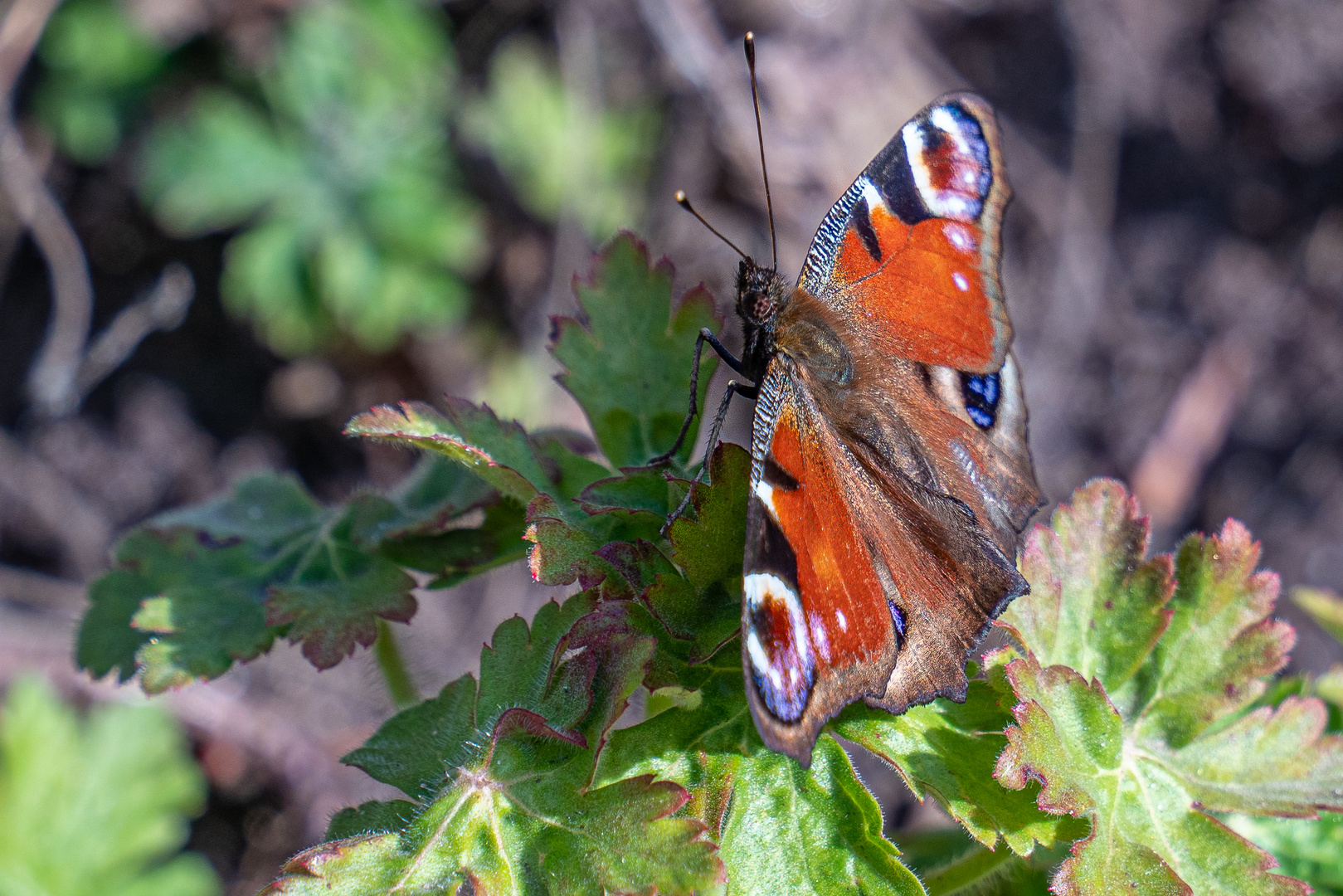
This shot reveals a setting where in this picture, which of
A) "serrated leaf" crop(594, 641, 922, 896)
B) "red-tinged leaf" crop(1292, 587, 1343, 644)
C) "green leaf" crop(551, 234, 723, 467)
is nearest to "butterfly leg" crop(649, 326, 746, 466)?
"green leaf" crop(551, 234, 723, 467)

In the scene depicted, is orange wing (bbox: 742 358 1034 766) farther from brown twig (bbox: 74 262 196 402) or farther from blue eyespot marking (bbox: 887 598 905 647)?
brown twig (bbox: 74 262 196 402)

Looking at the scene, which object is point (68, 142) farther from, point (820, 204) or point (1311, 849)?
point (1311, 849)

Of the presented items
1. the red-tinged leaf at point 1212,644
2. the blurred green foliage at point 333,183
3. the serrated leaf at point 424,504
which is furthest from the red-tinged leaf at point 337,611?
the blurred green foliage at point 333,183

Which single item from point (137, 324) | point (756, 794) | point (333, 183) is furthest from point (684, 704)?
point (137, 324)

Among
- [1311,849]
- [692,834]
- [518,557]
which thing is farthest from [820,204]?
[692,834]

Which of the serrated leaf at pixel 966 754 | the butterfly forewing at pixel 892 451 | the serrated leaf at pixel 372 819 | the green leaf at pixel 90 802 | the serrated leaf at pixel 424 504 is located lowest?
the green leaf at pixel 90 802

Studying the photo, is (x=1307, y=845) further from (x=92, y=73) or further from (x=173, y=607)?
(x=92, y=73)

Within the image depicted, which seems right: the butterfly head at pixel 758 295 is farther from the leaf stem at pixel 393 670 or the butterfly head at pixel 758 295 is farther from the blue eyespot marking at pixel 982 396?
the leaf stem at pixel 393 670
